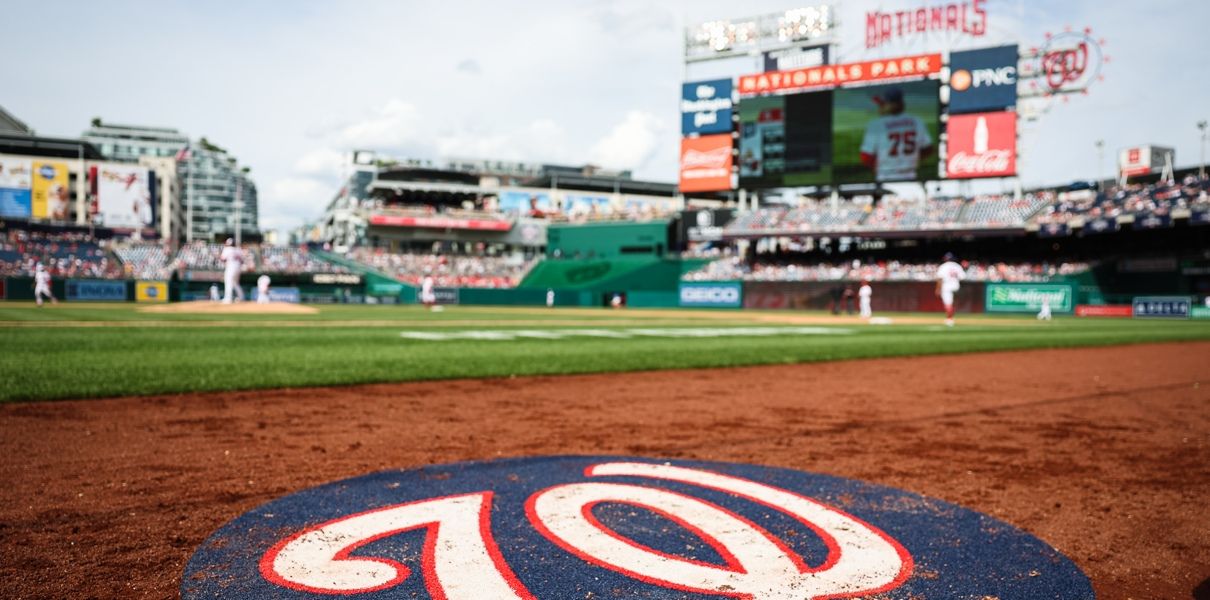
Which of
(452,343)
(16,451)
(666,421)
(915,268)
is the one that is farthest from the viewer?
(915,268)

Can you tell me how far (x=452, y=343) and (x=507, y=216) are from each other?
51.8 meters

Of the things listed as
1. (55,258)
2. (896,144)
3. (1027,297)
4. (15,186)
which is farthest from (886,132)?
(15,186)

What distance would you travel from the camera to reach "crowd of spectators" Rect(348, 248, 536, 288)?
154 feet

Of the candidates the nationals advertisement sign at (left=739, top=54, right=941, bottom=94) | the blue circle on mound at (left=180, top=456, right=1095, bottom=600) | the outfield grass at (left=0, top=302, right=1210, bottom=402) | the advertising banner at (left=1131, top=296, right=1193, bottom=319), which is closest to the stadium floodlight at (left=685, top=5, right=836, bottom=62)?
the nationals advertisement sign at (left=739, top=54, right=941, bottom=94)

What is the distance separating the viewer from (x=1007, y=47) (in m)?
35.3

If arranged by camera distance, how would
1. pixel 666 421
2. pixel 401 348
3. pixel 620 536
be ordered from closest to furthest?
pixel 620 536
pixel 666 421
pixel 401 348

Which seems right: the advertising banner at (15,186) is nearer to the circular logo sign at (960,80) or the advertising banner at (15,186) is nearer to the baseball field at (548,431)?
the baseball field at (548,431)

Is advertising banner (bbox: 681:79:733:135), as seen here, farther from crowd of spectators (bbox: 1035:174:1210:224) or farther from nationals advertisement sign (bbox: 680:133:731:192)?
crowd of spectators (bbox: 1035:174:1210:224)

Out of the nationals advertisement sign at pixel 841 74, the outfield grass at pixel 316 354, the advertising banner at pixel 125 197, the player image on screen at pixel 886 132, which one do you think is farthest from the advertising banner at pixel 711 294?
the advertising banner at pixel 125 197

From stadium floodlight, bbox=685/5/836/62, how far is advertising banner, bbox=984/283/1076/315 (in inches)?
732

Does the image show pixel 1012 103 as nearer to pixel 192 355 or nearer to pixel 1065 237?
pixel 1065 237

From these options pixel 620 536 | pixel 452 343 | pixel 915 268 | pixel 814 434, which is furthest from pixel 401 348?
pixel 915 268

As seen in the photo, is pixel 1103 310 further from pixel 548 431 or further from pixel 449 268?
pixel 449 268

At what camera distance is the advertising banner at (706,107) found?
41875 millimetres
